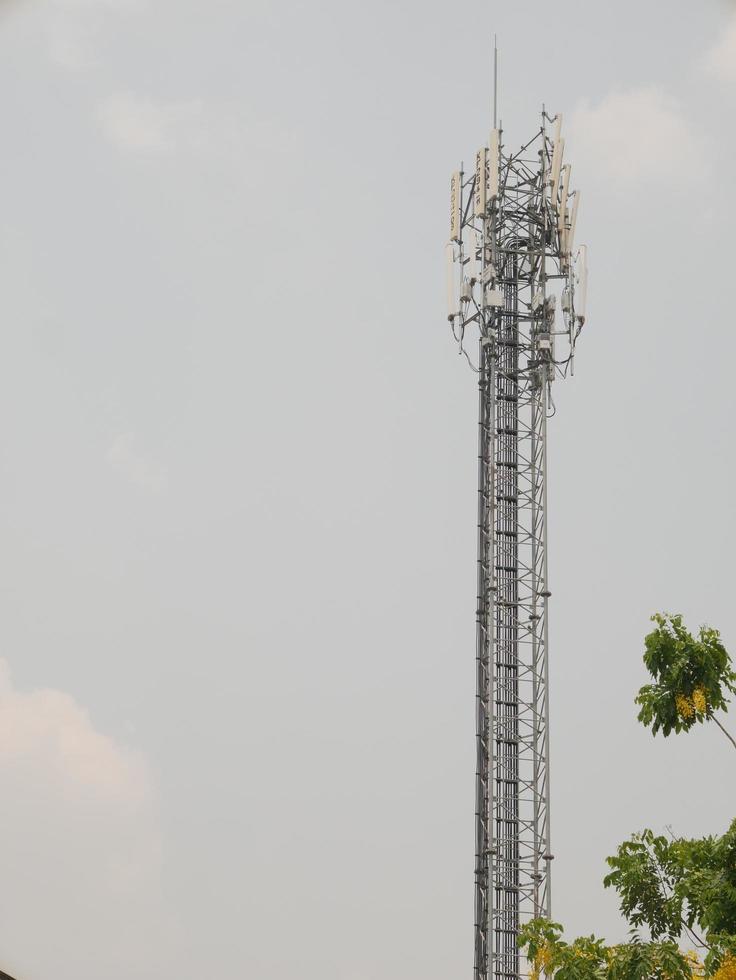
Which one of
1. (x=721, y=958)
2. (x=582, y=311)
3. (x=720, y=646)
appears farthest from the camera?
(x=582, y=311)

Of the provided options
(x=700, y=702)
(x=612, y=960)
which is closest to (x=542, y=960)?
(x=612, y=960)

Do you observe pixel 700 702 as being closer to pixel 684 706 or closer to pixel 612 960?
pixel 684 706

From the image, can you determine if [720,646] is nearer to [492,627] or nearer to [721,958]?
[721,958]

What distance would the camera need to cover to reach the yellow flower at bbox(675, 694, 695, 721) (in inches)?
532

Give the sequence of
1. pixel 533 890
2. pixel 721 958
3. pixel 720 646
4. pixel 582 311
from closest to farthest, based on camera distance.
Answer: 1. pixel 721 958
2. pixel 720 646
3. pixel 533 890
4. pixel 582 311

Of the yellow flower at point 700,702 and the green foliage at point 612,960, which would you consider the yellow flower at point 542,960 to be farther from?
the yellow flower at point 700,702

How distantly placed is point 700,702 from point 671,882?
2.17 m

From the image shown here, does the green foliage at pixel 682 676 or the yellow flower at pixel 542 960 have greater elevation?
the green foliage at pixel 682 676

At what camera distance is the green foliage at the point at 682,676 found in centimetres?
1352

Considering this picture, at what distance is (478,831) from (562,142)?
15107mm

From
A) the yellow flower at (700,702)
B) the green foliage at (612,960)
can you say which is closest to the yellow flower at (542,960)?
the green foliage at (612,960)

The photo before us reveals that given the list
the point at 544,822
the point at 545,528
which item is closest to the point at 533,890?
the point at 544,822

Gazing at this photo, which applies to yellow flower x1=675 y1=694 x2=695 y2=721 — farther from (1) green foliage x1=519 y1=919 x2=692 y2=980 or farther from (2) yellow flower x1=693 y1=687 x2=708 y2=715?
(1) green foliage x1=519 y1=919 x2=692 y2=980

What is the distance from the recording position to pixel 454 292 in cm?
3241
